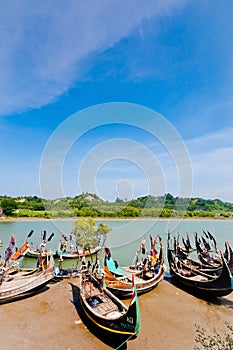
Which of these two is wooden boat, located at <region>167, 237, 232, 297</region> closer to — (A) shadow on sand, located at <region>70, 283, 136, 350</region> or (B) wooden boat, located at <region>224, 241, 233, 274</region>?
(B) wooden boat, located at <region>224, 241, 233, 274</region>

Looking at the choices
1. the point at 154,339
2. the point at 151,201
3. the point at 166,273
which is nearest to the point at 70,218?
the point at 151,201

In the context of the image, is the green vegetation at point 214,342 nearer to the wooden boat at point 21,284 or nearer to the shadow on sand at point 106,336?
the shadow on sand at point 106,336

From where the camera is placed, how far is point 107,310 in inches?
253

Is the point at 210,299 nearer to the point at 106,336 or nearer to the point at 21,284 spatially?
the point at 106,336

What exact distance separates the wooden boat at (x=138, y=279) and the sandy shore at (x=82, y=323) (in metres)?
0.40

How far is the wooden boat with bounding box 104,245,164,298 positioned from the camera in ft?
26.9

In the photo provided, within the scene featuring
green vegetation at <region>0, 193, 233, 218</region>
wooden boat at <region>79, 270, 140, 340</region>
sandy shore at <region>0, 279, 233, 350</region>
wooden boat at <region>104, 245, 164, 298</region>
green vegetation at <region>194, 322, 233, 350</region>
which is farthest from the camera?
green vegetation at <region>0, 193, 233, 218</region>

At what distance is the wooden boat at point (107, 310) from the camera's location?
4969 millimetres

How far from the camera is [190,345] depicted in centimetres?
573

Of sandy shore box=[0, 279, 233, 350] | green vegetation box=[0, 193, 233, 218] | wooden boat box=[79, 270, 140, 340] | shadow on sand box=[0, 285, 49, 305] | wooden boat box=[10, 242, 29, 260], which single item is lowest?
sandy shore box=[0, 279, 233, 350]

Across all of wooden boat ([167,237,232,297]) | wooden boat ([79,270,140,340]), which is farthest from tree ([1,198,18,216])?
wooden boat ([167,237,232,297])

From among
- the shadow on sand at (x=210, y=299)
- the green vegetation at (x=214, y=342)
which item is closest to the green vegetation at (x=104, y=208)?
the shadow on sand at (x=210, y=299)

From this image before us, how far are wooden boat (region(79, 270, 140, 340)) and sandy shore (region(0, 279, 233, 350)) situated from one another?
51 centimetres

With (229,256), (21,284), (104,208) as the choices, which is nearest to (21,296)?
(21,284)
